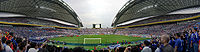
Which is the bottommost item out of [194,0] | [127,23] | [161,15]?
[127,23]

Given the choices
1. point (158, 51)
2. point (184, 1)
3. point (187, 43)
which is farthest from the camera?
point (184, 1)

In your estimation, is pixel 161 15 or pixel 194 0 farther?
pixel 161 15

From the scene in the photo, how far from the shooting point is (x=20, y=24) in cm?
4178

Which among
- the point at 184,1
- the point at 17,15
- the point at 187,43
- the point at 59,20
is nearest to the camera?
the point at 187,43

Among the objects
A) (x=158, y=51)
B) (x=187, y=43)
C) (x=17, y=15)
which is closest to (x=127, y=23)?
(x=17, y=15)

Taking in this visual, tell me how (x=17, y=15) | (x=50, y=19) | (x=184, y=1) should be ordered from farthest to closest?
(x=50, y=19), (x=17, y=15), (x=184, y=1)

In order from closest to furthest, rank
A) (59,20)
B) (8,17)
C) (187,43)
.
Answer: (187,43) < (8,17) < (59,20)

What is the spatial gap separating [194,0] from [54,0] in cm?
4690

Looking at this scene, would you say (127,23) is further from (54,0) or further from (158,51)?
(158,51)

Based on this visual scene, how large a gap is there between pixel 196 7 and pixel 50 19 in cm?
6606

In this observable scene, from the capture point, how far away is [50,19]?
61.2 m

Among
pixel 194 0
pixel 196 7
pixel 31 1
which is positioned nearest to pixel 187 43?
pixel 194 0

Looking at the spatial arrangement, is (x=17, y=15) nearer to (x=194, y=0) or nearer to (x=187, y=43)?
(x=187, y=43)

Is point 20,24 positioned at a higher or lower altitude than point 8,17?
lower
